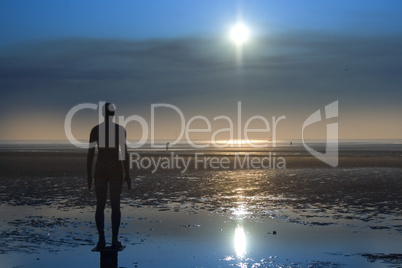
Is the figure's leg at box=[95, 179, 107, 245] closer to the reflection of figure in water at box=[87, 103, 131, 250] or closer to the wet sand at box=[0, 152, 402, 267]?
the reflection of figure in water at box=[87, 103, 131, 250]

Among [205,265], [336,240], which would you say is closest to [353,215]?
[336,240]

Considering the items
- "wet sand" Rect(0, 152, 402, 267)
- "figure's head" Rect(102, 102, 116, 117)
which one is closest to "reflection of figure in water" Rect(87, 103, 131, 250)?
"figure's head" Rect(102, 102, 116, 117)

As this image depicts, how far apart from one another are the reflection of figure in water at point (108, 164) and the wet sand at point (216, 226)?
747 millimetres

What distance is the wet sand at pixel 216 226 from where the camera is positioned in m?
10.1

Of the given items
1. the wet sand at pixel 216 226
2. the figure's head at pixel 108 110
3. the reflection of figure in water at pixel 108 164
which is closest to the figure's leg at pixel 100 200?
the reflection of figure in water at pixel 108 164

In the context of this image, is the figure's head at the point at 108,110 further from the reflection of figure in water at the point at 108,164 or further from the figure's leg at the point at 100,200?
the figure's leg at the point at 100,200

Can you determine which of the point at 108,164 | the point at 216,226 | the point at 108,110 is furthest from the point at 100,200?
the point at 216,226

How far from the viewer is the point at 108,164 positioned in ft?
34.7

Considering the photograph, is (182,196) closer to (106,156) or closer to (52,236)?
(52,236)

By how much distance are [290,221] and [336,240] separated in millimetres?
2999

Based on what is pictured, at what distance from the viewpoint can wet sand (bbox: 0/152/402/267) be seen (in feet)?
33.1

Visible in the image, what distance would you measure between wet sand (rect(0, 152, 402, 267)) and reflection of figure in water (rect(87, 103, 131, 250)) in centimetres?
75

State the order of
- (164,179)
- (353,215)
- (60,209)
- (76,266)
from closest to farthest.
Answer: (76,266) < (353,215) < (60,209) < (164,179)

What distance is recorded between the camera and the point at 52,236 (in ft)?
40.7
